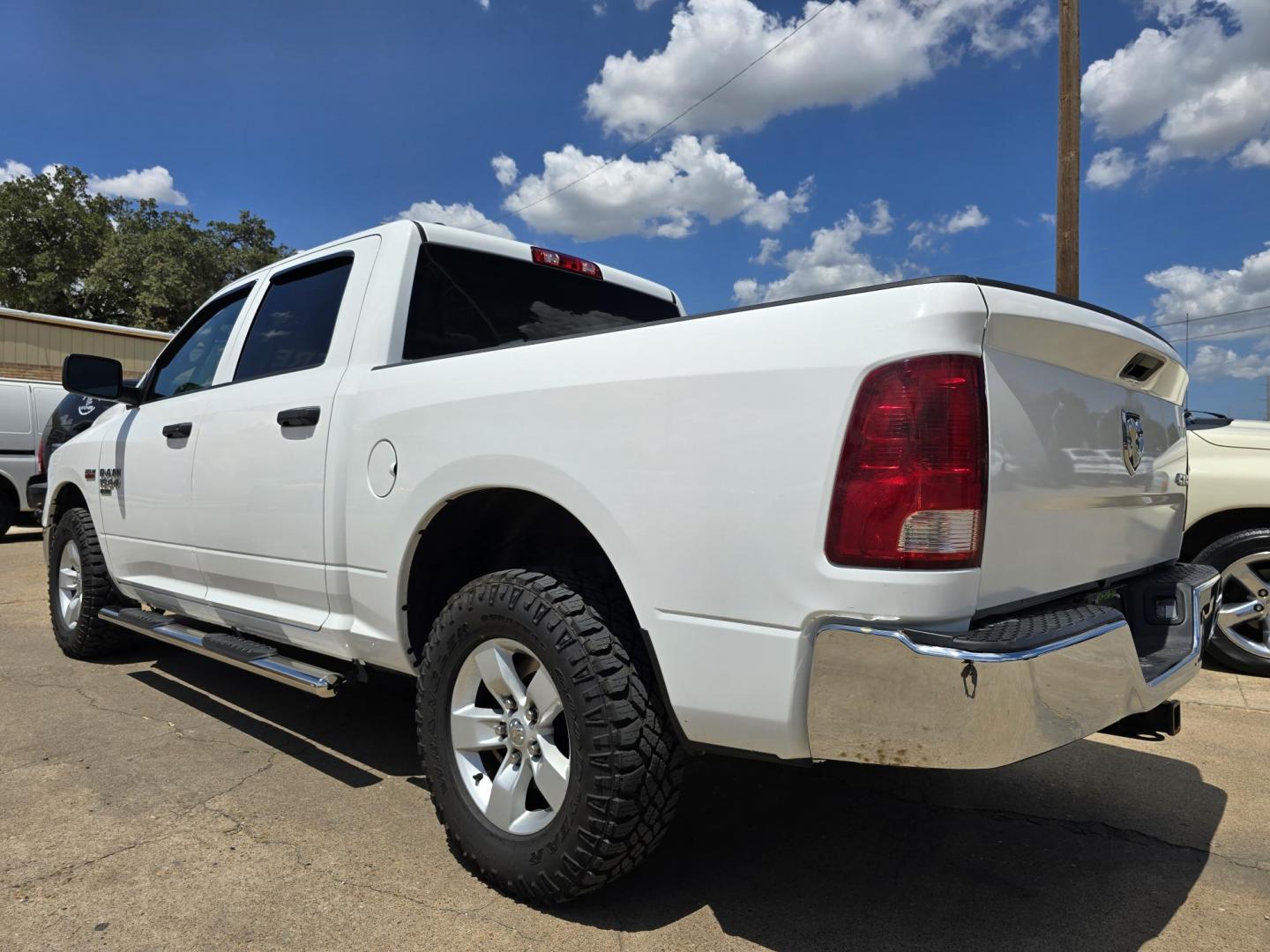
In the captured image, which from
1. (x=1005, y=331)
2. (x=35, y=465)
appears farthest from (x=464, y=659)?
(x=35, y=465)

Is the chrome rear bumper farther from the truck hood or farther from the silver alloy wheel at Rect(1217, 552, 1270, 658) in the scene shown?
the truck hood

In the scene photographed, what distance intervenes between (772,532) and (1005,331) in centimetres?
65

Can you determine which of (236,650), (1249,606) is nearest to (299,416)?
(236,650)

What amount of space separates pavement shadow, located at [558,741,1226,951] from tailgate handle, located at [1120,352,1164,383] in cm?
144

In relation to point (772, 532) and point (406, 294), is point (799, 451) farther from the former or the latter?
point (406, 294)

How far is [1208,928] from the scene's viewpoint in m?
2.26

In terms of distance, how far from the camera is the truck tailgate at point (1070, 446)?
1.85 m

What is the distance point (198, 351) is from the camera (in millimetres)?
4219

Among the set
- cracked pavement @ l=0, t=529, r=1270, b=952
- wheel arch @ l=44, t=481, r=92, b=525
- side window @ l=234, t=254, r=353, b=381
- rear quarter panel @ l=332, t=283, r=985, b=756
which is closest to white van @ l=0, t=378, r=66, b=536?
wheel arch @ l=44, t=481, r=92, b=525

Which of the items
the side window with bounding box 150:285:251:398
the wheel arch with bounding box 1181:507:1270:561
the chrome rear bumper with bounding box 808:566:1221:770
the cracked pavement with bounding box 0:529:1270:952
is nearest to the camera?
the chrome rear bumper with bounding box 808:566:1221:770

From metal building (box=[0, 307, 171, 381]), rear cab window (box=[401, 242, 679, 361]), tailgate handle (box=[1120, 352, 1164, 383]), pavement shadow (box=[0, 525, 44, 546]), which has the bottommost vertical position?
pavement shadow (box=[0, 525, 44, 546])

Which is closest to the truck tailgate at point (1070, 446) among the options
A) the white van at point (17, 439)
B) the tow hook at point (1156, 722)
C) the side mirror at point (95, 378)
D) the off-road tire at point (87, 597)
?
the tow hook at point (1156, 722)

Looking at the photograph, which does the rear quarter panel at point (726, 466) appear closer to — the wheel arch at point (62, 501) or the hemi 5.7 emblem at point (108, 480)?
the hemi 5.7 emblem at point (108, 480)

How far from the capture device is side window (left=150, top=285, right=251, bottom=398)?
13.2ft
